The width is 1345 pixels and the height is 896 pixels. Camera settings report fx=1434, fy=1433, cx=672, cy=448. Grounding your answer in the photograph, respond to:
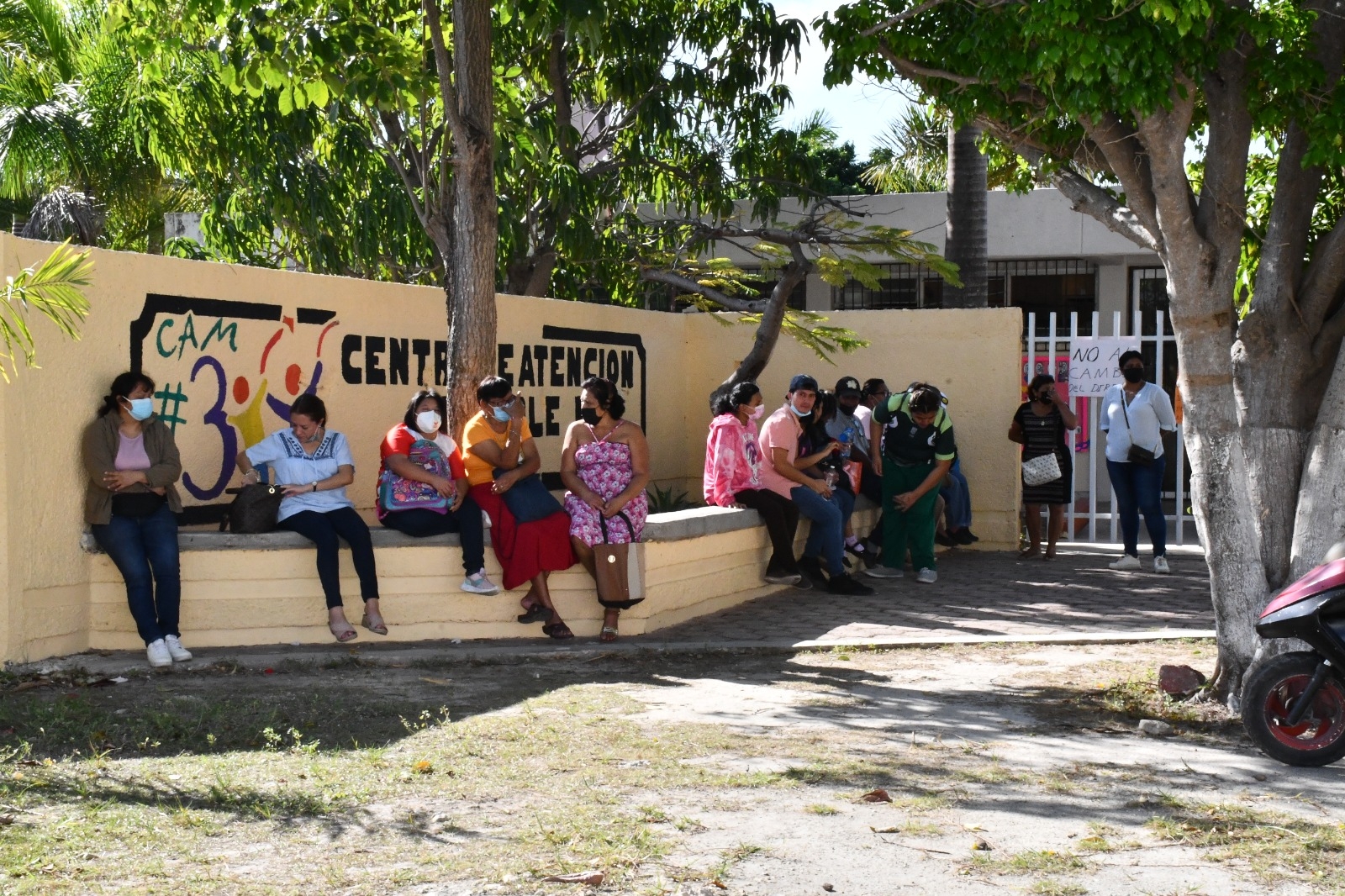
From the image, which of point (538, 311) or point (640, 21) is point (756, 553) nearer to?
point (538, 311)

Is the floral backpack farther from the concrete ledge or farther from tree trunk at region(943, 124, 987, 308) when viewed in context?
tree trunk at region(943, 124, 987, 308)

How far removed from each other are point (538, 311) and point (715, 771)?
7483mm

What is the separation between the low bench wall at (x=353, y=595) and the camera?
8180 mm

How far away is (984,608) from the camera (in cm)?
1023

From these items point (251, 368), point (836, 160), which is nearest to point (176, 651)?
point (251, 368)

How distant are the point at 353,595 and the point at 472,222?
2.62 meters

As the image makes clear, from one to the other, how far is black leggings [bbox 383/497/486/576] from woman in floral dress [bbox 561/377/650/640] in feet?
1.89

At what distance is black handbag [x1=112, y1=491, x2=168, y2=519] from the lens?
789 centimetres

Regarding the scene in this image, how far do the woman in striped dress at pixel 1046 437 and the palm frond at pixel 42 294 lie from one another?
801 centimetres

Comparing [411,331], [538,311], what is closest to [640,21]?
[538,311]

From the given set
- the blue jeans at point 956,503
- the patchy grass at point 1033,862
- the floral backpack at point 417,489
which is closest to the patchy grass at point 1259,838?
the patchy grass at point 1033,862

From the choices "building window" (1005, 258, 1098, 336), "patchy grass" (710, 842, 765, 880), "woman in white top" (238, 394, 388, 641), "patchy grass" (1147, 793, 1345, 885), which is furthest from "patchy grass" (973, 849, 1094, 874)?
"building window" (1005, 258, 1098, 336)

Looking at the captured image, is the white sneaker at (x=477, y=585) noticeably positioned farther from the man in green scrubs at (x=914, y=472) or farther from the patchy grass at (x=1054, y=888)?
the patchy grass at (x=1054, y=888)

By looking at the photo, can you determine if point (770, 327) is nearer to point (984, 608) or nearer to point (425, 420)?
point (984, 608)
